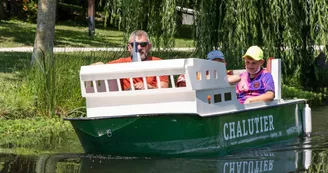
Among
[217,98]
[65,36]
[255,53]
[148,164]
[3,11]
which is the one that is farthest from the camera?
[3,11]

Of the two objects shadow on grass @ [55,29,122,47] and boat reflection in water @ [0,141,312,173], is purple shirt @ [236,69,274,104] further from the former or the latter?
shadow on grass @ [55,29,122,47]

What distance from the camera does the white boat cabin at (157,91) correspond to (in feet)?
29.6

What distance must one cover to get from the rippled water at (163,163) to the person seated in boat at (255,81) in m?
0.75

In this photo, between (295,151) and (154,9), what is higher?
(154,9)

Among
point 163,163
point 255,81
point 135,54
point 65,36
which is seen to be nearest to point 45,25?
point 255,81

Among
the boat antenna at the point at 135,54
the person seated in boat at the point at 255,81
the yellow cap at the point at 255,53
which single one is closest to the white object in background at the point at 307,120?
the person seated in boat at the point at 255,81

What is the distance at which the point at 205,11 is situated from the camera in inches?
614

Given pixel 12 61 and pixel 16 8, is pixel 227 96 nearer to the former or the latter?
pixel 12 61

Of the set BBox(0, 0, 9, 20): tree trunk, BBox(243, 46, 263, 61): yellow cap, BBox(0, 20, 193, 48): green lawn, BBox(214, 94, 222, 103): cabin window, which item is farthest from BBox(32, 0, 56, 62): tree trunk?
BBox(0, 0, 9, 20): tree trunk

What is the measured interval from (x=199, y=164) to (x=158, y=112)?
2.41 feet

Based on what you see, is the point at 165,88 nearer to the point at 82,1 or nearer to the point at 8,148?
the point at 8,148

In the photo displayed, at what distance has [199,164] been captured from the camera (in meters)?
9.18

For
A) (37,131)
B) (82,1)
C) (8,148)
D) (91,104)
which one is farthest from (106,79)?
(82,1)

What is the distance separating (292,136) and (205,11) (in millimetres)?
4436
